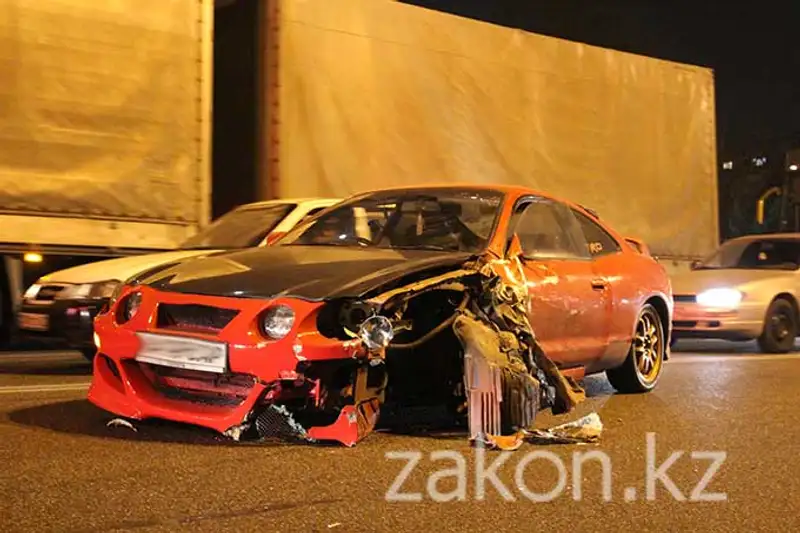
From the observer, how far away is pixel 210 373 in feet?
15.0

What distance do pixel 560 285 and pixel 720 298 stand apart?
17.1ft

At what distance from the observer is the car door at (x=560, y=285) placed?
5.62 meters

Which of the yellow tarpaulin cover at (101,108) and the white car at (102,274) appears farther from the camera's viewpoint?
the yellow tarpaulin cover at (101,108)

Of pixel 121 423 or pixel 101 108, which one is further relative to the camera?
pixel 101 108

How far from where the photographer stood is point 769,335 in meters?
10.7

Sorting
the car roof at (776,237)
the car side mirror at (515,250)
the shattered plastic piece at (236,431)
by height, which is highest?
the car roof at (776,237)

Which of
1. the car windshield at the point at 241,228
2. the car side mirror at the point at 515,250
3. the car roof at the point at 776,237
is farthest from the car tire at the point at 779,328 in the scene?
the car side mirror at the point at 515,250

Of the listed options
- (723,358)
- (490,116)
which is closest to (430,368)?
(723,358)

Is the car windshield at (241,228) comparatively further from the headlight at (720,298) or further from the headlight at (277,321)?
the headlight at (720,298)

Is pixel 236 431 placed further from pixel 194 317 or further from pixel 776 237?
pixel 776 237

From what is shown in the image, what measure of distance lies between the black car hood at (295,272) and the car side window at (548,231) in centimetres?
71

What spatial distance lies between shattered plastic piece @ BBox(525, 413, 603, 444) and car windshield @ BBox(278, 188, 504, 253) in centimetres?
110

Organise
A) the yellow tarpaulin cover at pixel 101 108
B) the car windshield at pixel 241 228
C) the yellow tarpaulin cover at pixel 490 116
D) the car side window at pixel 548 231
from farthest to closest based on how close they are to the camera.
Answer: the yellow tarpaulin cover at pixel 490 116, the car windshield at pixel 241 228, the yellow tarpaulin cover at pixel 101 108, the car side window at pixel 548 231

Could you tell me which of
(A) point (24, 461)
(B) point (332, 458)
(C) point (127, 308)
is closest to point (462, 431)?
(B) point (332, 458)
